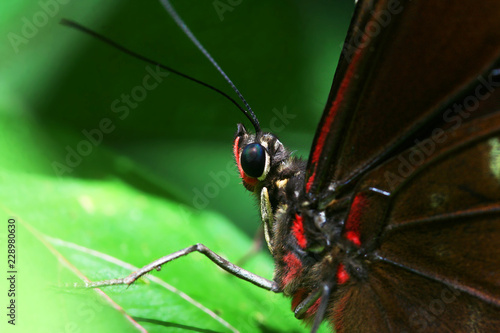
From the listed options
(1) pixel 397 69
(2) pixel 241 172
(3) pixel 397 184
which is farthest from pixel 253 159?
(1) pixel 397 69

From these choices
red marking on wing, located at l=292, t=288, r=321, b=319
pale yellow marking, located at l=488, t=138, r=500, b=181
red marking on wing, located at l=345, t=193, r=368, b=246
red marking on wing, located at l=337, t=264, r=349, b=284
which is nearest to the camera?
pale yellow marking, located at l=488, t=138, r=500, b=181

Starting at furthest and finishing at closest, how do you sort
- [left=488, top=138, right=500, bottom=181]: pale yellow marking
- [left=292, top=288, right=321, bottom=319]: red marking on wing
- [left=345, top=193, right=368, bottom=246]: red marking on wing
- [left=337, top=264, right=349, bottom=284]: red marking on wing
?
[left=292, top=288, right=321, bottom=319]: red marking on wing → [left=337, top=264, right=349, bottom=284]: red marking on wing → [left=345, top=193, right=368, bottom=246]: red marking on wing → [left=488, top=138, right=500, bottom=181]: pale yellow marking

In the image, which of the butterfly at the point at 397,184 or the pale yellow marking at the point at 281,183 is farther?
the pale yellow marking at the point at 281,183

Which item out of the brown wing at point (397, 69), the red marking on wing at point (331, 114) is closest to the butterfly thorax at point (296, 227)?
the red marking on wing at point (331, 114)

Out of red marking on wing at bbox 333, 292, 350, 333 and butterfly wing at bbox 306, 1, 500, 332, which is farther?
red marking on wing at bbox 333, 292, 350, 333

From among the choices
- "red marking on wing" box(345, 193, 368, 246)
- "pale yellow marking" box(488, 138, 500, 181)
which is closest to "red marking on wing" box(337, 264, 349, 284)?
"red marking on wing" box(345, 193, 368, 246)

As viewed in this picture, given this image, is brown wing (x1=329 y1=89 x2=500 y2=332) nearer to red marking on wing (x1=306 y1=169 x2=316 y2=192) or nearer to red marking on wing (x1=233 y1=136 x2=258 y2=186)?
red marking on wing (x1=306 y1=169 x2=316 y2=192)

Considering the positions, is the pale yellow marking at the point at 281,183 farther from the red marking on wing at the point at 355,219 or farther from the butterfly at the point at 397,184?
the red marking on wing at the point at 355,219
